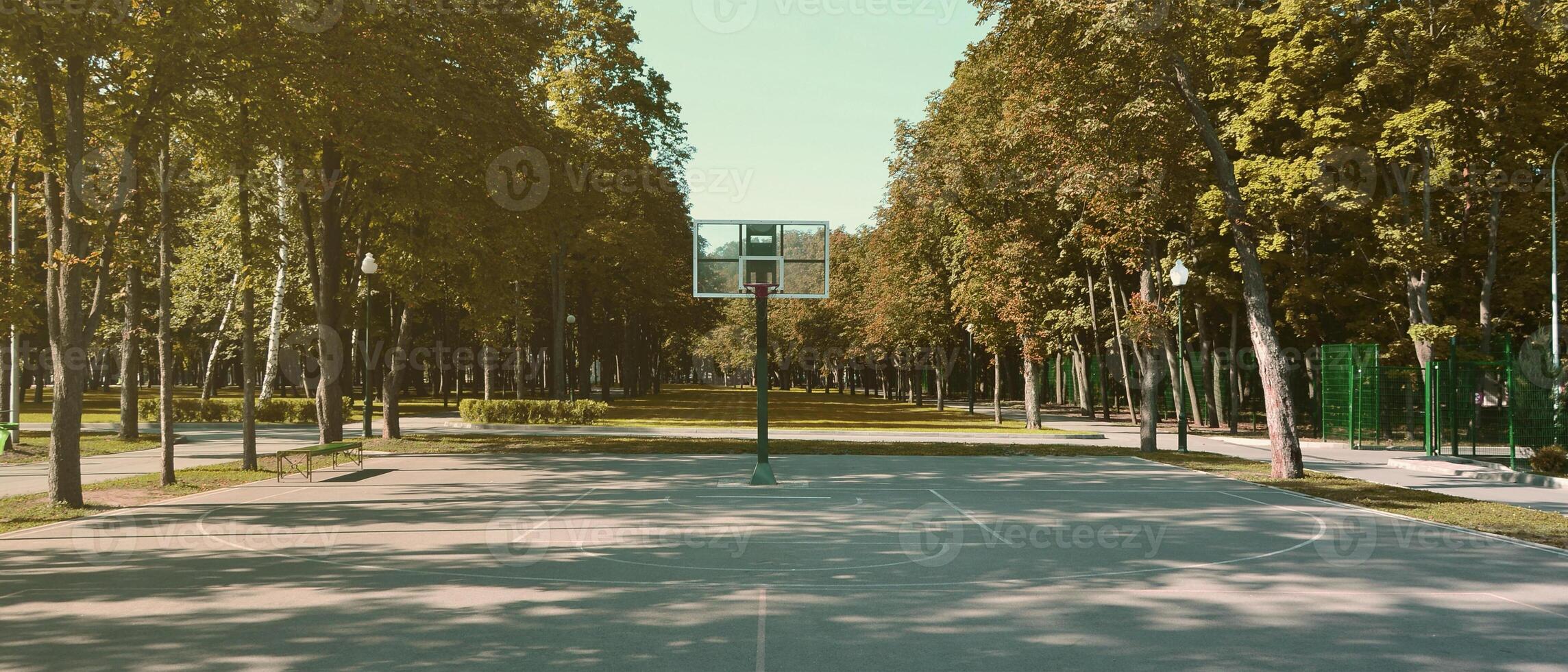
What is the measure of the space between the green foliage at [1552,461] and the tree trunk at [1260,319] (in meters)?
4.70

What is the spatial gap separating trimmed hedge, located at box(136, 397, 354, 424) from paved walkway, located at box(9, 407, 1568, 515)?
1599mm

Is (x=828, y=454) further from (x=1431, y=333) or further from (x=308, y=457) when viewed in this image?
(x=1431, y=333)

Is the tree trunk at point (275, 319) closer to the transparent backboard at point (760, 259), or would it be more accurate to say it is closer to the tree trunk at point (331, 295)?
the tree trunk at point (331, 295)

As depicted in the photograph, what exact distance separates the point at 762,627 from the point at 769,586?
65.0 inches

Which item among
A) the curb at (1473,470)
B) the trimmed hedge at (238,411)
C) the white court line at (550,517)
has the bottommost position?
the curb at (1473,470)

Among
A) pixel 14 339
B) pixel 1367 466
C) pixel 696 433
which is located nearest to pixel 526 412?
pixel 696 433

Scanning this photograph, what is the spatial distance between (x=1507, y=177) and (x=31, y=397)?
264ft

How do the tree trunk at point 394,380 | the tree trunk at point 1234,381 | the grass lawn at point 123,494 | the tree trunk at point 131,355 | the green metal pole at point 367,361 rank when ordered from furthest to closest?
1. the tree trunk at point 1234,381
2. the tree trunk at point 394,380
3. the green metal pole at point 367,361
4. the tree trunk at point 131,355
5. the grass lawn at point 123,494

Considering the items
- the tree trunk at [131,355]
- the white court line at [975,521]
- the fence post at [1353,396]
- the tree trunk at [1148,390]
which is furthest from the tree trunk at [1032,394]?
the tree trunk at [131,355]

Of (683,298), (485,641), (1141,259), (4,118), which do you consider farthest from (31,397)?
(485,641)

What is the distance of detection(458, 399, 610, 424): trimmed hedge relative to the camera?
3600cm

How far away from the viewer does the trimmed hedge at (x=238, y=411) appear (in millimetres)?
39406

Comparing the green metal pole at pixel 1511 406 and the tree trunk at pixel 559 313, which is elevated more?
the tree trunk at pixel 559 313

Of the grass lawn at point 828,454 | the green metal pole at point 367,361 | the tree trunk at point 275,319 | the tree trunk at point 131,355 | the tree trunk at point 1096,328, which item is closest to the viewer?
the grass lawn at point 828,454
